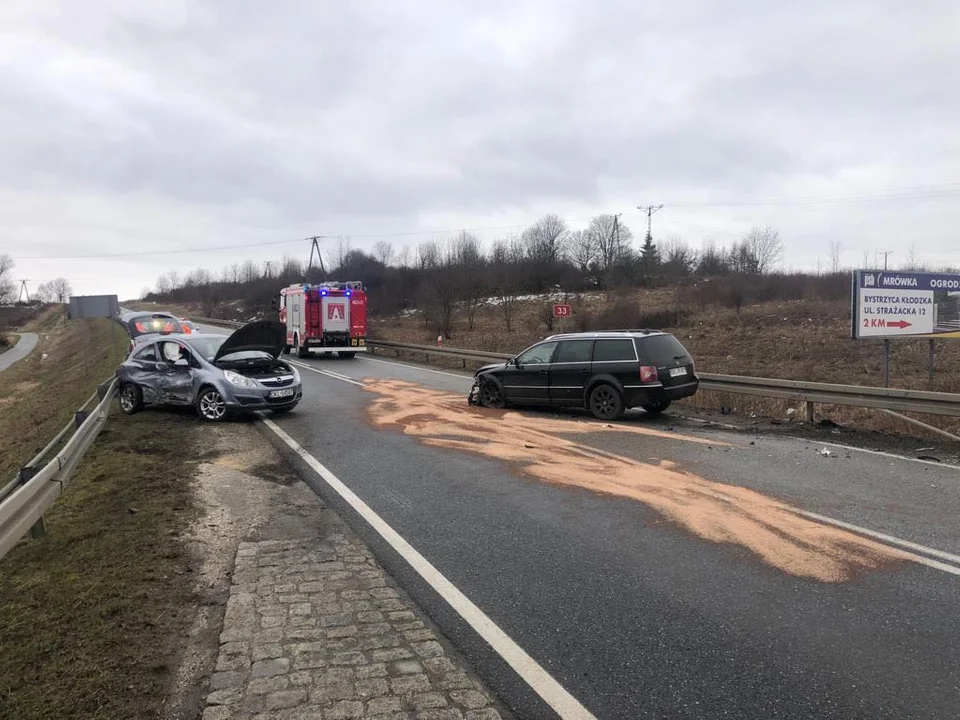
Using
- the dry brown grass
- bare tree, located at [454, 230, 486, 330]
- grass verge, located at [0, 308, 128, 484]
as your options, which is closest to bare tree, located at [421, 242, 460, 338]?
bare tree, located at [454, 230, 486, 330]

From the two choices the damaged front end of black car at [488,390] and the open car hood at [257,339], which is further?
the damaged front end of black car at [488,390]

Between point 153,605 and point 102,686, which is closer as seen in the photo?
point 102,686

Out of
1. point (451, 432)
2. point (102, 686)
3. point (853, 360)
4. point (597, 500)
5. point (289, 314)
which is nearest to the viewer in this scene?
point (102, 686)

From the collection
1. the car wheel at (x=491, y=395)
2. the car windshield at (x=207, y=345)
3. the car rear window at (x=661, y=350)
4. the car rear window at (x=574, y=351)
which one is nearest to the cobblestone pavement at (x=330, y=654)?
the car rear window at (x=661, y=350)

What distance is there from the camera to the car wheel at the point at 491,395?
13664 millimetres

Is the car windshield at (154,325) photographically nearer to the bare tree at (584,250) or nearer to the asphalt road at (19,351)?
the asphalt road at (19,351)

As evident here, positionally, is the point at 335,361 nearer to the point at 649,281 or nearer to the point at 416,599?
the point at 416,599

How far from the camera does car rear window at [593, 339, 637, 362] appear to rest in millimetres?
11930

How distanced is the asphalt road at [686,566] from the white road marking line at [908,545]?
0.04 metres

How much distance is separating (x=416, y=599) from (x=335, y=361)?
22.8m

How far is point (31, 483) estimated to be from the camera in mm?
5203

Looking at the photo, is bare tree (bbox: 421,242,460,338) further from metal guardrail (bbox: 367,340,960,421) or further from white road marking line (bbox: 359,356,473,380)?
metal guardrail (bbox: 367,340,960,421)

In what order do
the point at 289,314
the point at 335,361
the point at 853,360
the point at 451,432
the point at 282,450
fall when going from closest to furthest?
the point at 282,450 < the point at 451,432 < the point at 853,360 < the point at 335,361 < the point at 289,314

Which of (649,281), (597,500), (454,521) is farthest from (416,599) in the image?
(649,281)
